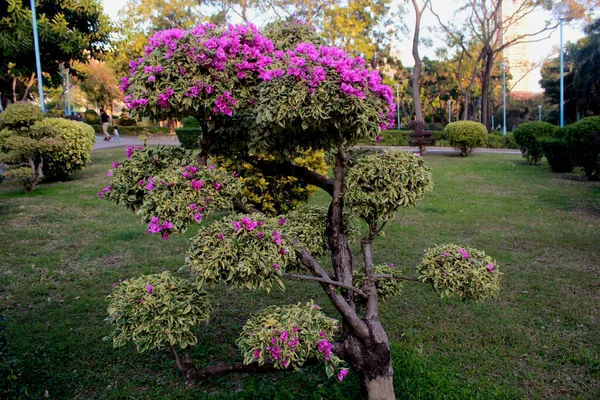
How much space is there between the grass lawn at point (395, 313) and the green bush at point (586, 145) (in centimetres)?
298

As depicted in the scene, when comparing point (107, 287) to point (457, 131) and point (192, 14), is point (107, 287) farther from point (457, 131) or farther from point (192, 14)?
point (192, 14)

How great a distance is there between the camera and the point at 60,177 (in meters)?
12.1

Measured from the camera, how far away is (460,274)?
319 centimetres

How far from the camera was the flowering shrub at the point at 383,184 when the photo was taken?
2916 mm

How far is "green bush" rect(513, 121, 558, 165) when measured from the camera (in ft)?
48.1

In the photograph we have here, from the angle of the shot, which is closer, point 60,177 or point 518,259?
point 518,259

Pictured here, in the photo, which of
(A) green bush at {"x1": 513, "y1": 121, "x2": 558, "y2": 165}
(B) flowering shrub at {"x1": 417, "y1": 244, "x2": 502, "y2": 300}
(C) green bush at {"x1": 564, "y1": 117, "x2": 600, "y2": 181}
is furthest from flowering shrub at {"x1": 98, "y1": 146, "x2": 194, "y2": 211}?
(A) green bush at {"x1": 513, "y1": 121, "x2": 558, "y2": 165}

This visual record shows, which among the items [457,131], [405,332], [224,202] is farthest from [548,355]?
[457,131]

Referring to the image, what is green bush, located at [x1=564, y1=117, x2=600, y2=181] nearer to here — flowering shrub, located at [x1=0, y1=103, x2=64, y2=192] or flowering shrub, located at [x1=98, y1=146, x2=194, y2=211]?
flowering shrub, located at [x1=98, y1=146, x2=194, y2=211]

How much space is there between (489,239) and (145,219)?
17.6 feet

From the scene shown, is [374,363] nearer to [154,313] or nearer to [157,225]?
[154,313]

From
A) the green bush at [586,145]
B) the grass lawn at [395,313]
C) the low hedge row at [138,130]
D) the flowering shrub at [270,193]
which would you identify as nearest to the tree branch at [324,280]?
the grass lawn at [395,313]

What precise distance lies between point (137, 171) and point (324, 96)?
1326 mm

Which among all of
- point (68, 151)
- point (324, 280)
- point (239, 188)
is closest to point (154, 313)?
point (239, 188)
